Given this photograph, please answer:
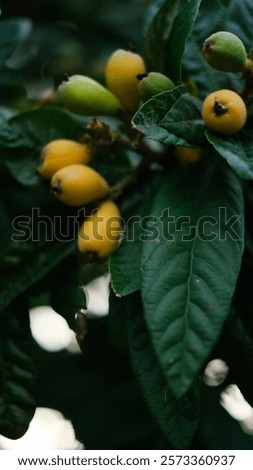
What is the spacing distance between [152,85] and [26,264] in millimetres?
396

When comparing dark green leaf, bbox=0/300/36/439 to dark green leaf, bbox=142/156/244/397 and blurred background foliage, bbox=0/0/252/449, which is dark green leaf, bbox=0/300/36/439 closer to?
blurred background foliage, bbox=0/0/252/449

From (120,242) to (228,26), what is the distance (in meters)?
0.43

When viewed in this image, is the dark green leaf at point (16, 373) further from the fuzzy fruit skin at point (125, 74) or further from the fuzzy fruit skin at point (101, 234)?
the fuzzy fruit skin at point (125, 74)

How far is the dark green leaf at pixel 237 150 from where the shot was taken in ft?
3.48

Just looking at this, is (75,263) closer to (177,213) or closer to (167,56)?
(177,213)

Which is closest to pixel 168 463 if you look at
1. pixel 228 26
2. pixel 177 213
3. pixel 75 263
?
pixel 75 263

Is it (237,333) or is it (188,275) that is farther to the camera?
(237,333)

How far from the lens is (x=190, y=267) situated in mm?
1120

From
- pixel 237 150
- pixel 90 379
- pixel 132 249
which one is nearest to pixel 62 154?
pixel 132 249

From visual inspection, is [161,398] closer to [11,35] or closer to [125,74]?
[125,74]

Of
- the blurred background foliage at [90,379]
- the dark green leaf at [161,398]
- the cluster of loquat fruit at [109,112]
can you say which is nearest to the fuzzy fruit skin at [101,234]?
the cluster of loquat fruit at [109,112]

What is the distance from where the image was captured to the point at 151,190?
54.1 inches

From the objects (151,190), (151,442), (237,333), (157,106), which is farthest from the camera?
(151,442)

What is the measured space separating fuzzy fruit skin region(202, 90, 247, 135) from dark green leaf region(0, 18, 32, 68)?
58cm
